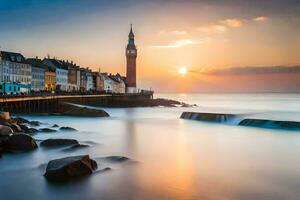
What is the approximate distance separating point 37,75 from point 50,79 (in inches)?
289

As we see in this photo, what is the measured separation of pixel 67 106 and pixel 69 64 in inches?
2554

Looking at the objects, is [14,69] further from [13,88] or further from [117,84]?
[117,84]

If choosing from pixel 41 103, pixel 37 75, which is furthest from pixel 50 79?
pixel 41 103

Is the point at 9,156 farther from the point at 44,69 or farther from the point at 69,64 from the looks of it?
the point at 69,64

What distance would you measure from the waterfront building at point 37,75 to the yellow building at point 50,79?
168cm

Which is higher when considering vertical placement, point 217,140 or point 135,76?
point 135,76

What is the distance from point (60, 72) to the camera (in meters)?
107

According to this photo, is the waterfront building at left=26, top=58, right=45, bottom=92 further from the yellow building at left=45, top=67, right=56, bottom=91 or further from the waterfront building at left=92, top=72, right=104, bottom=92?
the waterfront building at left=92, top=72, right=104, bottom=92


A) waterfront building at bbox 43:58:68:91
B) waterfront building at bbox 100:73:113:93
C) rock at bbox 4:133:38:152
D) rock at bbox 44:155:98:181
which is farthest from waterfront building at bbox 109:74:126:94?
rock at bbox 44:155:98:181

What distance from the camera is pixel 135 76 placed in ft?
353

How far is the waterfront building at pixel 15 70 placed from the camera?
252 feet

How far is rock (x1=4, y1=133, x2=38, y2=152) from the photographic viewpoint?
19.0m

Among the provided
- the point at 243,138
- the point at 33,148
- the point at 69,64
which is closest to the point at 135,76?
the point at 69,64

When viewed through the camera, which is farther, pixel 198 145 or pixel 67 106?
pixel 67 106
